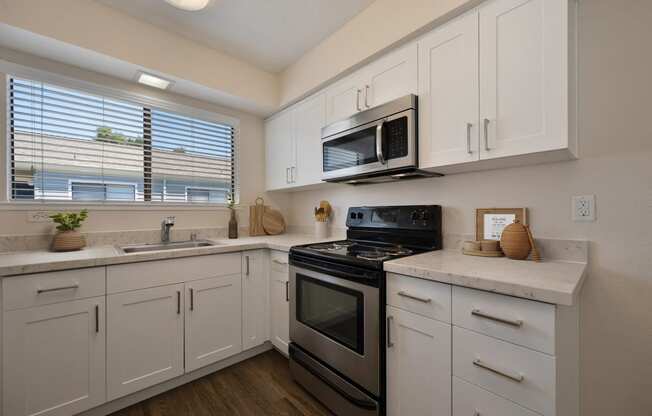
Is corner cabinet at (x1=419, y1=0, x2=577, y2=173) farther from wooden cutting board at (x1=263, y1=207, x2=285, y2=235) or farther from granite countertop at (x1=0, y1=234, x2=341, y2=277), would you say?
wooden cutting board at (x1=263, y1=207, x2=285, y2=235)

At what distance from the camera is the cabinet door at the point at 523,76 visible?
1.14 metres

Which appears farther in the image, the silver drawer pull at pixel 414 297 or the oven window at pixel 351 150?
the oven window at pixel 351 150

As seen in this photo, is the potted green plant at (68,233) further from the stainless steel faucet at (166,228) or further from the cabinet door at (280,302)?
the cabinet door at (280,302)

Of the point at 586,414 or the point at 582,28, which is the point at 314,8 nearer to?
the point at 582,28

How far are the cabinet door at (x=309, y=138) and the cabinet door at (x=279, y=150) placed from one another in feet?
0.36

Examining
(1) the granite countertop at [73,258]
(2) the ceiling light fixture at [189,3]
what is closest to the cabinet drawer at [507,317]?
(1) the granite countertop at [73,258]

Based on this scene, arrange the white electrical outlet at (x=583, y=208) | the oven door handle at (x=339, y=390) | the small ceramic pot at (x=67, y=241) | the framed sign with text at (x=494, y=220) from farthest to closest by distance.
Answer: the small ceramic pot at (x=67, y=241), the framed sign with text at (x=494, y=220), the oven door handle at (x=339, y=390), the white electrical outlet at (x=583, y=208)

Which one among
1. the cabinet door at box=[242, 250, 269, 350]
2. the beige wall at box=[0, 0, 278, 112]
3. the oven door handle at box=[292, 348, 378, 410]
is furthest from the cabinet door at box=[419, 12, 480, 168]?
the beige wall at box=[0, 0, 278, 112]

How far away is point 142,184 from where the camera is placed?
234 cm

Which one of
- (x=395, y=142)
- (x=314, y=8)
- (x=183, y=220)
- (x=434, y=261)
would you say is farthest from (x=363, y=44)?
(x=183, y=220)

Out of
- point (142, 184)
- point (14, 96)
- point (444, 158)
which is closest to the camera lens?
point (444, 158)

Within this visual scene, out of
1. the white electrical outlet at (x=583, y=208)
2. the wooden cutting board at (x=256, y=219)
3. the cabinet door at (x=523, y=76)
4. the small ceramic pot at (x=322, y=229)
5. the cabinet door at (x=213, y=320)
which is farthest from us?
the wooden cutting board at (x=256, y=219)

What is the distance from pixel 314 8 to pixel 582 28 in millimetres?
1519

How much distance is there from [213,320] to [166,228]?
2.89ft
